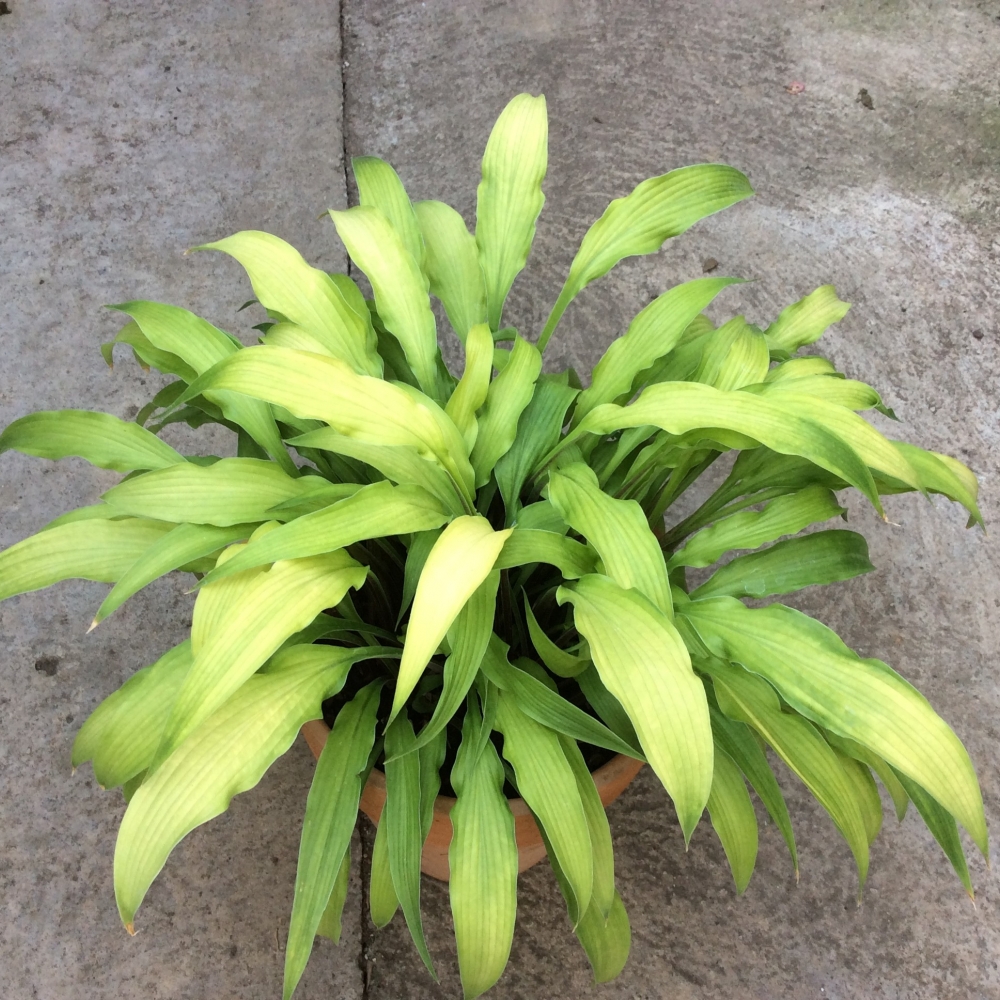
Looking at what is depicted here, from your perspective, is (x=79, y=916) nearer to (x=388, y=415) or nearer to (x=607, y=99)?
(x=388, y=415)

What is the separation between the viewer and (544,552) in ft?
2.48

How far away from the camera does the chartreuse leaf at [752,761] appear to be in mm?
878

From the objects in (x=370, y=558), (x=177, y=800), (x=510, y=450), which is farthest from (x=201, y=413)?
(x=177, y=800)

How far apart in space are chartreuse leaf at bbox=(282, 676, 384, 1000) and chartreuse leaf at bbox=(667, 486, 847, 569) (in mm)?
372

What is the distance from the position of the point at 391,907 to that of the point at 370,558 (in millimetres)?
366

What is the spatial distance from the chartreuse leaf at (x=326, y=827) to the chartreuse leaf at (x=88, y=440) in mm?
301

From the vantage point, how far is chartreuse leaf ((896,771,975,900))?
745 mm

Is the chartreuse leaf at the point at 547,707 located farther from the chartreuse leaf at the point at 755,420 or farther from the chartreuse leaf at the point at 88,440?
the chartreuse leaf at the point at 88,440

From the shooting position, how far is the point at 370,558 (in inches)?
37.8

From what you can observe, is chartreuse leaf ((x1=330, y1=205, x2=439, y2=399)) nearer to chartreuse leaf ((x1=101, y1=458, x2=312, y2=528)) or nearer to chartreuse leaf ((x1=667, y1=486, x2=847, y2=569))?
chartreuse leaf ((x1=101, y1=458, x2=312, y2=528))

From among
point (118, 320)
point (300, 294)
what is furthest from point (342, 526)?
point (118, 320)

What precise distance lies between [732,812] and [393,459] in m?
0.49

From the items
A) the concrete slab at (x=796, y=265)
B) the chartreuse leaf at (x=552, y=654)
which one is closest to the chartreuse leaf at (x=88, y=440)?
the chartreuse leaf at (x=552, y=654)

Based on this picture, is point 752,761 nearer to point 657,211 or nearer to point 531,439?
point 531,439
